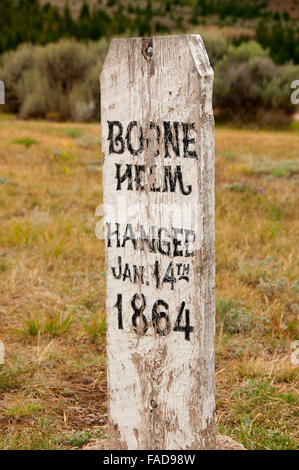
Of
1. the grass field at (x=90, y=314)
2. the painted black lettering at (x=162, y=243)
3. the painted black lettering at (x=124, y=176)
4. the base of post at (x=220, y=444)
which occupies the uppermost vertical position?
the painted black lettering at (x=124, y=176)

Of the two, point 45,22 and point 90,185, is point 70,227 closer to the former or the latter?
point 90,185

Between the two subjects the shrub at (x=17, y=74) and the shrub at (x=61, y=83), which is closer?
the shrub at (x=61, y=83)

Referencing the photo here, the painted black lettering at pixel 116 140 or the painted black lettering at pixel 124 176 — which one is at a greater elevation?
the painted black lettering at pixel 116 140

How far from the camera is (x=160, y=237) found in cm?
219

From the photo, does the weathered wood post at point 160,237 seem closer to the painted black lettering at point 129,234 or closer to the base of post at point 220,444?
the painted black lettering at point 129,234

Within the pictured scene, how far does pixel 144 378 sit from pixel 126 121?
39.9 inches

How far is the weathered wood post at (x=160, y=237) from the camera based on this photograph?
6.86 ft

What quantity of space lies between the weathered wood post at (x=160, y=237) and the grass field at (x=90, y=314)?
0.68 meters

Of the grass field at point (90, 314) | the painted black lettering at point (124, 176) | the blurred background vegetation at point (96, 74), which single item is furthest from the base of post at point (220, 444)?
the blurred background vegetation at point (96, 74)

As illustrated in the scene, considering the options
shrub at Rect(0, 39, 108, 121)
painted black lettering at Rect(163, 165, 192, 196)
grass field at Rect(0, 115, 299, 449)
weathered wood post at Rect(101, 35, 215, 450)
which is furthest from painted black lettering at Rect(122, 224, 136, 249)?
shrub at Rect(0, 39, 108, 121)

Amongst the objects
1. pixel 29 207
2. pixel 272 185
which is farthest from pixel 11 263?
pixel 272 185

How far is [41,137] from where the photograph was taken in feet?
45.5

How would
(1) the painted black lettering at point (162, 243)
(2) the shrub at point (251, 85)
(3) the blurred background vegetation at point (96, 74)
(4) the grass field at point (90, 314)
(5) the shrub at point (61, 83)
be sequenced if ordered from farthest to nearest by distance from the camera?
(5) the shrub at point (61, 83), (3) the blurred background vegetation at point (96, 74), (2) the shrub at point (251, 85), (4) the grass field at point (90, 314), (1) the painted black lettering at point (162, 243)
